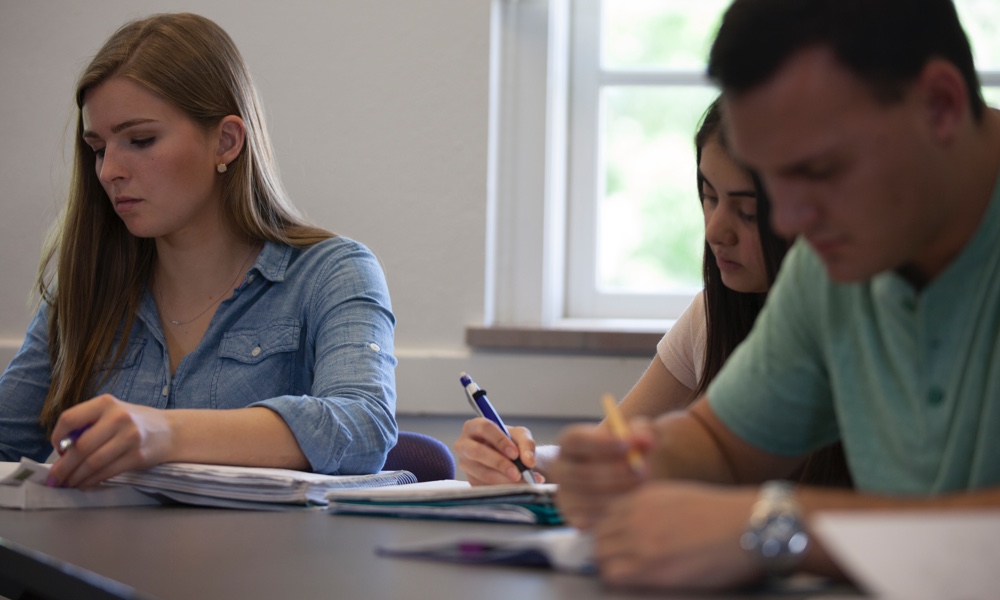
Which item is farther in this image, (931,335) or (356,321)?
(356,321)

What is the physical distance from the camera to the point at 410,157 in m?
2.40

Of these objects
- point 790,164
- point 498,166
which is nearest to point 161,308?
point 498,166

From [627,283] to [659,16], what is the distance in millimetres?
641

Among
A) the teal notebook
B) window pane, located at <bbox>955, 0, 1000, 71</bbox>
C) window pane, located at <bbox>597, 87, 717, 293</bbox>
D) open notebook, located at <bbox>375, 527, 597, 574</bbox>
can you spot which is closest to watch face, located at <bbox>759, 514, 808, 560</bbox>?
open notebook, located at <bbox>375, 527, 597, 574</bbox>

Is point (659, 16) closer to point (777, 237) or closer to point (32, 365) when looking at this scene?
point (777, 237)

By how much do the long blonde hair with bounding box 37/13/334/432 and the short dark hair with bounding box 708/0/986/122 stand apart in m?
1.10

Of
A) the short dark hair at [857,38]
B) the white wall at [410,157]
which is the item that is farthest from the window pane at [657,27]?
the short dark hair at [857,38]

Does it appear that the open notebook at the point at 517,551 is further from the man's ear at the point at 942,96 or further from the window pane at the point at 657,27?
the window pane at the point at 657,27

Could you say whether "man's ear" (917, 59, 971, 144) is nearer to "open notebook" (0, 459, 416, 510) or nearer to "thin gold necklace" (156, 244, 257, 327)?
"open notebook" (0, 459, 416, 510)

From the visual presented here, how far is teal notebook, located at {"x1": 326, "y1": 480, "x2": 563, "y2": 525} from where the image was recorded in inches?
42.6

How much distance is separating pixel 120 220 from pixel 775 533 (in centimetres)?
148

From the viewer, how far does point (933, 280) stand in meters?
0.89

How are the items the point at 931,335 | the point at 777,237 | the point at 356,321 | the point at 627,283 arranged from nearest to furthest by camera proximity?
1. the point at 931,335
2. the point at 777,237
3. the point at 356,321
4. the point at 627,283

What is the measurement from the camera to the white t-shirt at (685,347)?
5.77 feet
